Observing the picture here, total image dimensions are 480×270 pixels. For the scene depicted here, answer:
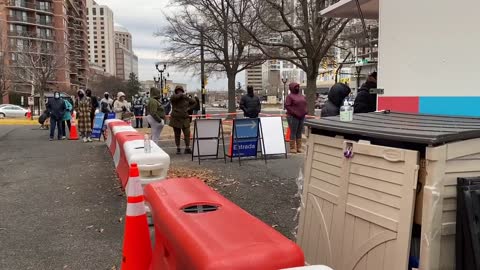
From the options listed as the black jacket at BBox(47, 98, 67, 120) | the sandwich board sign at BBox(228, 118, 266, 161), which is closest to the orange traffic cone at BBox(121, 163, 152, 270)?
the sandwich board sign at BBox(228, 118, 266, 161)

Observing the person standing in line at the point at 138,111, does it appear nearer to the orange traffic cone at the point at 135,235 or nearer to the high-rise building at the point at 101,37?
the orange traffic cone at the point at 135,235

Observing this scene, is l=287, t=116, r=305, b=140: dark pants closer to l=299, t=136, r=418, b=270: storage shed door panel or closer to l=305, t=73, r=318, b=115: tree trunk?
l=305, t=73, r=318, b=115: tree trunk

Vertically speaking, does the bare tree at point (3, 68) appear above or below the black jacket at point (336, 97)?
above

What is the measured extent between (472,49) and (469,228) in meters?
1.86

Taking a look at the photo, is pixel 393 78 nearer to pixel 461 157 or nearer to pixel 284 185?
pixel 461 157

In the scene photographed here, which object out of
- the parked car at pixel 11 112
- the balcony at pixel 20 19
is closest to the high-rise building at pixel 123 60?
the balcony at pixel 20 19

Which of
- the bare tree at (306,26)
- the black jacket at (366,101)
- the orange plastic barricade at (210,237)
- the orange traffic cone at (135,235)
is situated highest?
the bare tree at (306,26)

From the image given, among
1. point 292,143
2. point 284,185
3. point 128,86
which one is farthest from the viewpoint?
point 128,86

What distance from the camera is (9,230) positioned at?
556cm

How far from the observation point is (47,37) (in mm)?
94688

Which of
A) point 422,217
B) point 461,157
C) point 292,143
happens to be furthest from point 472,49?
point 292,143

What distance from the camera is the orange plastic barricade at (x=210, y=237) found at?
197 cm

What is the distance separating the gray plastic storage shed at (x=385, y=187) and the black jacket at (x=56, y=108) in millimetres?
14053

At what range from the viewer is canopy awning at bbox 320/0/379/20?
5.51m
